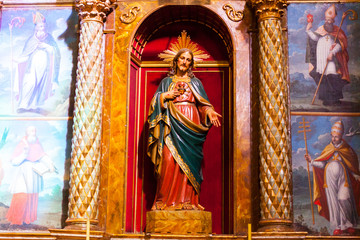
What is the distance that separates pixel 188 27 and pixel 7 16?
3.60 metres

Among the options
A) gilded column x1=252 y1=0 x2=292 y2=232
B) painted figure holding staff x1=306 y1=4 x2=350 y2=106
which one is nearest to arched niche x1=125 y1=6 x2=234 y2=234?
gilded column x1=252 y1=0 x2=292 y2=232

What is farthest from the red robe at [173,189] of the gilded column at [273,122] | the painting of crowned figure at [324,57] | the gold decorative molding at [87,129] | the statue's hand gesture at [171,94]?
the painting of crowned figure at [324,57]

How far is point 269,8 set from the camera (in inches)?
456

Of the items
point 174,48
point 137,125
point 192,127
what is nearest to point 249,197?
point 192,127

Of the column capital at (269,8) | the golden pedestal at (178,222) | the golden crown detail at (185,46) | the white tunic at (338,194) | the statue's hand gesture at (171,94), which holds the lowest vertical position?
the golden pedestal at (178,222)

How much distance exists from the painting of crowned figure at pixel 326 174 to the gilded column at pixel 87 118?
3.54m

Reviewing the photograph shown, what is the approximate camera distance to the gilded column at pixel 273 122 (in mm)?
10750

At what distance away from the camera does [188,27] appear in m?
13.0

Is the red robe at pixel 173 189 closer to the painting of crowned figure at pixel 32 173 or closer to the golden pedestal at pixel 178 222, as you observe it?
the golden pedestal at pixel 178 222

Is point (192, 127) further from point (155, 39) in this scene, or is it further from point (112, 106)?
point (155, 39)

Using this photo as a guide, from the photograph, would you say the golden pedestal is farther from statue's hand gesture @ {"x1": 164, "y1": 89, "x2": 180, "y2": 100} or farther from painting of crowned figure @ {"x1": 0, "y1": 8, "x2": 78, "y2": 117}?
painting of crowned figure @ {"x1": 0, "y1": 8, "x2": 78, "y2": 117}

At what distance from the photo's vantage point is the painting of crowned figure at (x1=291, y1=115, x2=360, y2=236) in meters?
11.1

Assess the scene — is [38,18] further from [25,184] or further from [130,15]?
[25,184]

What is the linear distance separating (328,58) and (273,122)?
1748 millimetres
